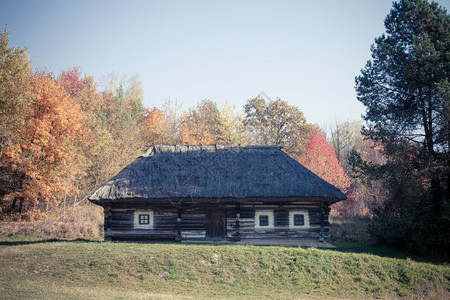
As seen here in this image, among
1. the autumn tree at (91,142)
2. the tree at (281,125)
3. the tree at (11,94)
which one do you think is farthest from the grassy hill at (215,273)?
the tree at (281,125)

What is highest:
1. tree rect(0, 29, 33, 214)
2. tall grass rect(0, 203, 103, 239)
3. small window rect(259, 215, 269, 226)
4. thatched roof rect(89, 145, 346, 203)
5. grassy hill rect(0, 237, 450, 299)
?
tree rect(0, 29, 33, 214)

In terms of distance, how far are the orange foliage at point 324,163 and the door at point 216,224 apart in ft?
51.7

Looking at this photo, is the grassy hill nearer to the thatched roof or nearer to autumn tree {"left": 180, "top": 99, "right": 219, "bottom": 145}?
the thatched roof

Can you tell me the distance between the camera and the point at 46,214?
25000 millimetres

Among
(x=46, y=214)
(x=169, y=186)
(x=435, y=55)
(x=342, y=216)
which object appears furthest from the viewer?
(x=342, y=216)

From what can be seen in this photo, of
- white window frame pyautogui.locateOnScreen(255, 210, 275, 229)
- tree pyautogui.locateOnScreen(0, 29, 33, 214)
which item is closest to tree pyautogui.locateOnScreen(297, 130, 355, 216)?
white window frame pyautogui.locateOnScreen(255, 210, 275, 229)

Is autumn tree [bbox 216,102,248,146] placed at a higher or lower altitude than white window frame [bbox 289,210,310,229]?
higher

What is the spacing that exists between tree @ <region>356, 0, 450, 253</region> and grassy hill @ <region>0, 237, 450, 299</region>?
258cm

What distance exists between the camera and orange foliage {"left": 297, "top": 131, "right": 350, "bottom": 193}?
109 ft

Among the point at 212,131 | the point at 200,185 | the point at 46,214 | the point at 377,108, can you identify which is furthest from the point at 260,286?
the point at 212,131

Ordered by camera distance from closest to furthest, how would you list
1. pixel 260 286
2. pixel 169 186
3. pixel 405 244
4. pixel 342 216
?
pixel 260 286
pixel 405 244
pixel 169 186
pixel 342 216

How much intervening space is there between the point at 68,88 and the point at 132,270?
30729 mm

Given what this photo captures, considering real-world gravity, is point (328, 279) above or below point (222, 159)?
below

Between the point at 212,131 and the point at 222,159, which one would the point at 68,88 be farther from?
the point at 222,159
